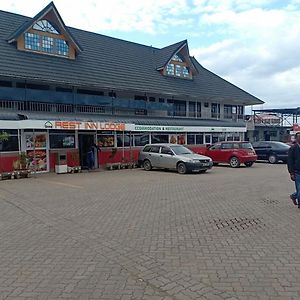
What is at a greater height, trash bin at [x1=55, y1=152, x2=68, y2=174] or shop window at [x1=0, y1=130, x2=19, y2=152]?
shop window at [x1=0, y1=130, x2=19, y2=152]

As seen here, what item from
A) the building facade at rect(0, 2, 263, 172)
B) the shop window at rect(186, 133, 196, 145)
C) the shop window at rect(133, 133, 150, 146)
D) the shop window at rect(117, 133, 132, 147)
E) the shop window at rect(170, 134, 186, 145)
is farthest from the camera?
the shop window at rect(186, 133, 196, 145)

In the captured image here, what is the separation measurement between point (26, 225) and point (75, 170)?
11888mm

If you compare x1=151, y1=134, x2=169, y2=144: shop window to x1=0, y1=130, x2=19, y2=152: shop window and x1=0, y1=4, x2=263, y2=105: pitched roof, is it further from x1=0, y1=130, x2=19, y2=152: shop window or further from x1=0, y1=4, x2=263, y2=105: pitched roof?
x1=0, y1=130, x2=19, y2=152: shop window

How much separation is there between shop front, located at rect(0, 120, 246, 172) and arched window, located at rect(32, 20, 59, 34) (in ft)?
23.7

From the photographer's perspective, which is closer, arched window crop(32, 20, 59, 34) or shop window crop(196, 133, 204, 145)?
arched window crop(32, 20, 59, 34)

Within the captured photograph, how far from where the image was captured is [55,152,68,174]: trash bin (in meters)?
18.6

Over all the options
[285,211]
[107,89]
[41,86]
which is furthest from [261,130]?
[285,211]

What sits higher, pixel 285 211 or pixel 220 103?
pixel 220 103

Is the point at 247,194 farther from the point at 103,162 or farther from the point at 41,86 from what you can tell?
the point at 41,86

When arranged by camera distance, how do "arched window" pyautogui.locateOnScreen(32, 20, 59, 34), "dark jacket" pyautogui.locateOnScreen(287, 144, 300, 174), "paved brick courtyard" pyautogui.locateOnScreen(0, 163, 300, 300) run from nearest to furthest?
"paved brick courtyard" pyautogui.locateOnScreen(0, 163, 300, 300), "dark jacket" pyautogui.locateOnScreen(287, 144, 300, 174), "arched window" pyautogui.locateOnScreen(32, 20, 59, 34)

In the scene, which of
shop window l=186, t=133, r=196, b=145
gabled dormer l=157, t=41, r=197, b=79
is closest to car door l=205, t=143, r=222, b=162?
shop window l=186, t=133, r=196, b=145

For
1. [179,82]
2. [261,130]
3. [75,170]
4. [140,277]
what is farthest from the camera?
[261,130]

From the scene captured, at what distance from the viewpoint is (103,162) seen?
2200 cm

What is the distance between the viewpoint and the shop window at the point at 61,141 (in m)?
19.6
